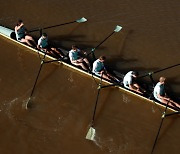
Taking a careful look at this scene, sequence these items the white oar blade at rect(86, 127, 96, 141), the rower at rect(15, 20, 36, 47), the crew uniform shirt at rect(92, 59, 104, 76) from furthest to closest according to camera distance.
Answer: the rower at rect(15, 20, 36, 47)
the crew uniform shirt at rect(92, 59, 104, 76)
the white oar blade at rect(86, 127, 96, 141)

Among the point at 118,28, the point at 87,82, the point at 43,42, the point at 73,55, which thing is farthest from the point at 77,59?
the point at 118,28

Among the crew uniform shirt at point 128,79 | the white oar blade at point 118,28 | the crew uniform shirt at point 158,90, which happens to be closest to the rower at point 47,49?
the white oar blade at point 118,28

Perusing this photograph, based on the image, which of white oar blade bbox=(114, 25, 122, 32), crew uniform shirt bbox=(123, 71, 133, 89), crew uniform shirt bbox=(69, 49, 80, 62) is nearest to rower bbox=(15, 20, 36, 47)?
crew uniform shirt bbox=(69, 49, 80, 62)

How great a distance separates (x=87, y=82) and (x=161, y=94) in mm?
2520

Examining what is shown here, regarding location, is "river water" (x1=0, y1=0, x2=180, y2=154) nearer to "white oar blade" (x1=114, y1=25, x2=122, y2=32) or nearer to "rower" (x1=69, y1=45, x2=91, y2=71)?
"white oar blade" (x1=114, y1=25, x2=122, y2=32)

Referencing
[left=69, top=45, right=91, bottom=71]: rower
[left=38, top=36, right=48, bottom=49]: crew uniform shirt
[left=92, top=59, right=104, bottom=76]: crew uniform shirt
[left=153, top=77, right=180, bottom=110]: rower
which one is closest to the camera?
[left=153, top=77, right=180, bottom=110]: rower

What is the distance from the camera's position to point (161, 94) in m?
10.5

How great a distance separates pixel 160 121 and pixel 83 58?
3.34 meters

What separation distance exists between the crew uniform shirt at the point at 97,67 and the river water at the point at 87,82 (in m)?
0.42

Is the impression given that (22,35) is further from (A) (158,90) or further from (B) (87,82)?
(A) (158,90)

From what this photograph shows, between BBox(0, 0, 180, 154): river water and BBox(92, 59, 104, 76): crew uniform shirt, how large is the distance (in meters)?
0.42

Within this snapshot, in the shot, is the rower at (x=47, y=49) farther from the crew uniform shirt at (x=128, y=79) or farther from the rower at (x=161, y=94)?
the rower at (x=161, y=94)

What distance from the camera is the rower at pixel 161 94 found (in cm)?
1040

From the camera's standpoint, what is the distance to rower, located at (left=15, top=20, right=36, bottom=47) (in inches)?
488
